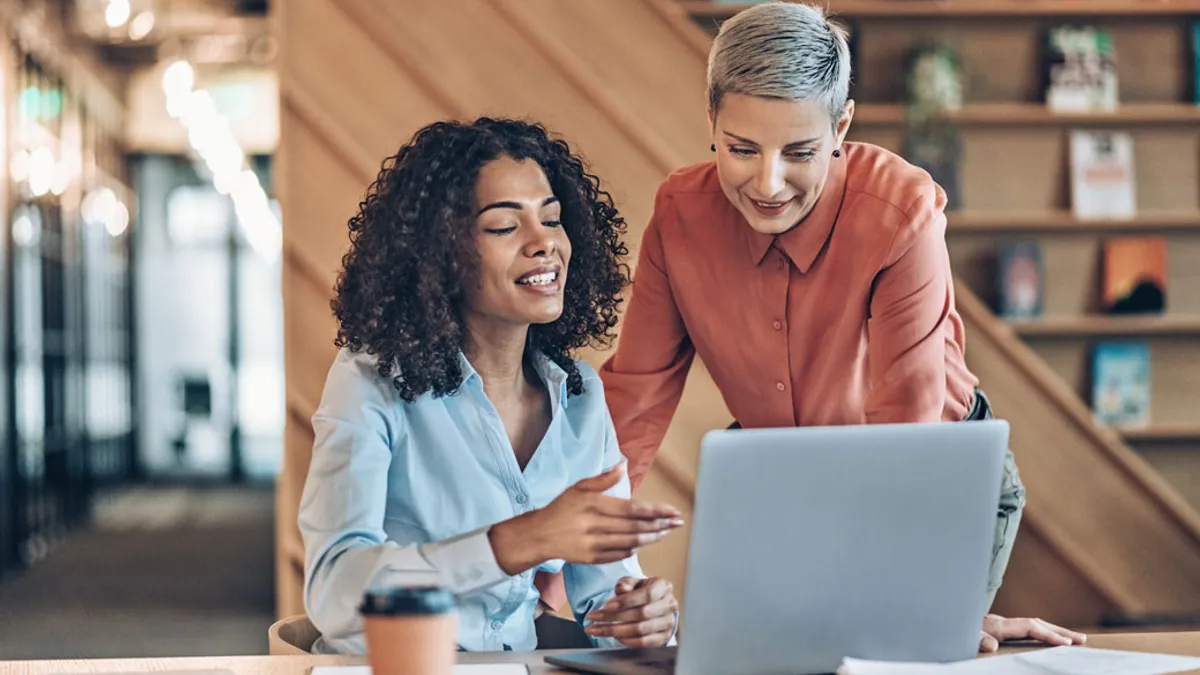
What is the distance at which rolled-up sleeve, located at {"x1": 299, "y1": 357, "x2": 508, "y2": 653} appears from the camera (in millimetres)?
1322

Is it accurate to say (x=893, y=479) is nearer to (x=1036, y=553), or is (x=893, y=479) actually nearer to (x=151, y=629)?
(x=1036, y=553)

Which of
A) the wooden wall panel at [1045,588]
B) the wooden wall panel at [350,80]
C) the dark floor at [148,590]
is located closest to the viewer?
the wooden wall panel at [350,80]

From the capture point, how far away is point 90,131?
31.9 ft

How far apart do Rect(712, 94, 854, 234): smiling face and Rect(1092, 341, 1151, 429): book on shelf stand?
9.10ft

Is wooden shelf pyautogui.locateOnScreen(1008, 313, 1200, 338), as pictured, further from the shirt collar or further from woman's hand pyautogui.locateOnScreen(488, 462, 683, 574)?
woman's hand pyautogui.locateOnScreen(488, 462, 683, 574)

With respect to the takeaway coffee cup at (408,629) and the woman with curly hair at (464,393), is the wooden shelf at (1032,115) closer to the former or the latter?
the woman with curly hair at (464,393)

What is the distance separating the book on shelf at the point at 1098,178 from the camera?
14.1 feet

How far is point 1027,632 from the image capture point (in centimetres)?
140

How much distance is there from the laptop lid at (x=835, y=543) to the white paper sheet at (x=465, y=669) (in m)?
0.19

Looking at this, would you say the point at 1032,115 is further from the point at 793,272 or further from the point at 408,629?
the point at 408,629

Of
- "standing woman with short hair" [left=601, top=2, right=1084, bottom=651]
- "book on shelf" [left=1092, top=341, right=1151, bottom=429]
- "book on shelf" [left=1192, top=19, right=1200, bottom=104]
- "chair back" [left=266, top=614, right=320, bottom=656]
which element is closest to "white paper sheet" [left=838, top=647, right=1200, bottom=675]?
"standing woman with short hair" [left=601, top=2, right=1084, bottom=651]

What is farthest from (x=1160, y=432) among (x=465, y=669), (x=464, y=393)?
(x=465, y=669)

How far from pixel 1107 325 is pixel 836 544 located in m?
3.40

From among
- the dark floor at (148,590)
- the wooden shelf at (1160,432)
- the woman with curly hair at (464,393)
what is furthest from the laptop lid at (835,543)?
the dark floor at (148,590)
